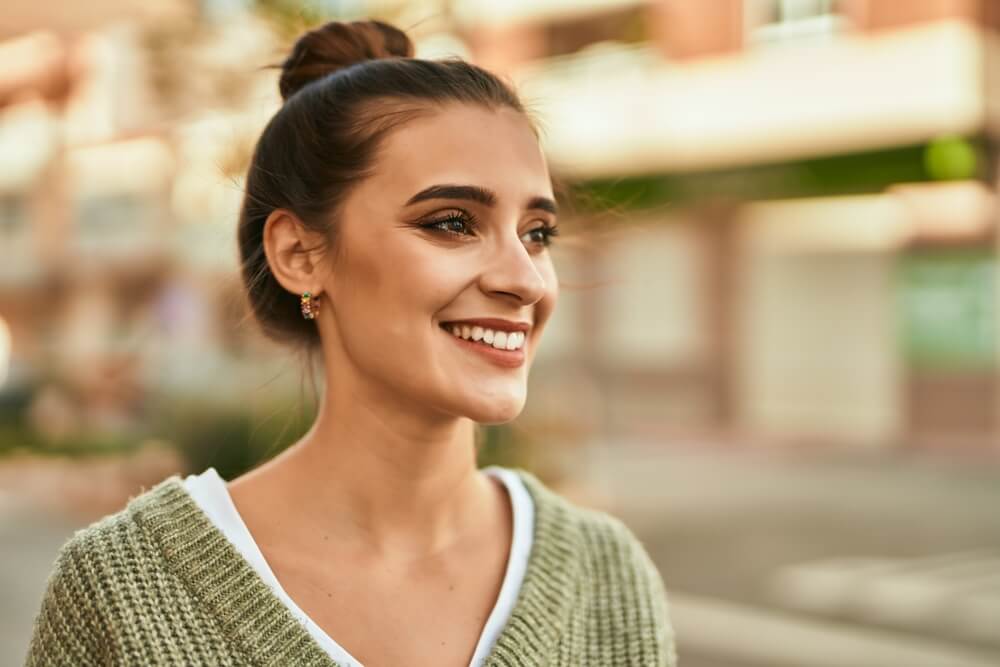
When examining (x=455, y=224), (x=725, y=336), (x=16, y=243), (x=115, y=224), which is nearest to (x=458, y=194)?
(x=455, y=224)

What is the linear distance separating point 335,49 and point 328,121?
0.24 m

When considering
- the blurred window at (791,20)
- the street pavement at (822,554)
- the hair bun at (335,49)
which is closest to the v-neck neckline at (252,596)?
the hair bun at (335,49)

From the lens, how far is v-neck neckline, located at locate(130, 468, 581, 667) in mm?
1438

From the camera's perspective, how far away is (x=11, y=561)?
7297 millimetres

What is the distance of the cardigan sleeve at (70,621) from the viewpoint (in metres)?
1.40

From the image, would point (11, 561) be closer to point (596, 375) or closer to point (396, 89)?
point (396, 89)

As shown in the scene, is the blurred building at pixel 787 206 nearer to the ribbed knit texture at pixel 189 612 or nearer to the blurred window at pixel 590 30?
the blurred window at pixel 590 30

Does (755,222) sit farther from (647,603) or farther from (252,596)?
(252,596)

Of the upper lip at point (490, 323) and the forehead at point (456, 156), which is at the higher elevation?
the forehead at point (456, 156)

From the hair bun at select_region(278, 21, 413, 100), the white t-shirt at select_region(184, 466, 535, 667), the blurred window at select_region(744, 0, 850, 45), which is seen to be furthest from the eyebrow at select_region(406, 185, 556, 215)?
the blurred window at select_region(744, 0, 850, 45)

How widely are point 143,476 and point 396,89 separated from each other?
8.04 meters

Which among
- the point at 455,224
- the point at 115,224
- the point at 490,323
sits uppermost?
the point at 455,224

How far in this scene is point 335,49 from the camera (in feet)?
5.85

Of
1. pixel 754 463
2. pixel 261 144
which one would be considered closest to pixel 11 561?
pixel 261 144
